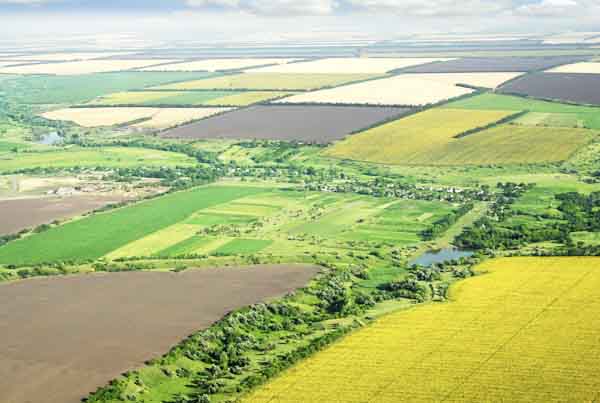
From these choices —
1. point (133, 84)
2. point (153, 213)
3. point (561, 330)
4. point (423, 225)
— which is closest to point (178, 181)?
point (153, 213)

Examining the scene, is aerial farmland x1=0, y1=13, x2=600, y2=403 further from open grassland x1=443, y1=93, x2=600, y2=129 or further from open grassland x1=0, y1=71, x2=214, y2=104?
open grassland x1=0, y1=71, x2=214, y2=104

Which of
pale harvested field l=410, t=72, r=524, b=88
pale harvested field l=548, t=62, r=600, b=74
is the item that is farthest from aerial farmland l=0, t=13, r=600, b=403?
pale harvested field l=548, t=62, r=600, b=74

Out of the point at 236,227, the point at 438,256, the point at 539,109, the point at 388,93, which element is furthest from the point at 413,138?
the point at 438,256

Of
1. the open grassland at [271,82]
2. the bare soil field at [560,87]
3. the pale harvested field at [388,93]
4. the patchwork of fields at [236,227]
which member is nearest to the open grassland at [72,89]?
the open grassland at [271,82]

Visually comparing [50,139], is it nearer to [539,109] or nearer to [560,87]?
[539,109]

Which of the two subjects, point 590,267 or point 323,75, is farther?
point 323,75

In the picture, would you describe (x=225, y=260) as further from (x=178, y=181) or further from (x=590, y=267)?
(x=178, y=181)
